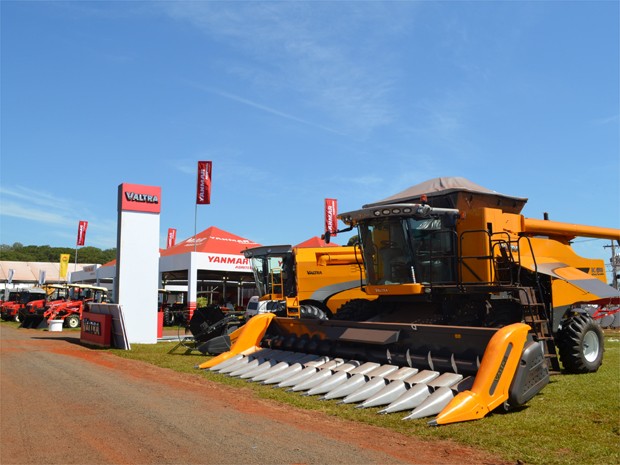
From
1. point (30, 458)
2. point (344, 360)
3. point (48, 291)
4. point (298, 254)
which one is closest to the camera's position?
point (30, 458)

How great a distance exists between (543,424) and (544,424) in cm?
1

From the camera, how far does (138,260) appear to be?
18188 millimetres

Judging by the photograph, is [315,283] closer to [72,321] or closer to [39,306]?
[72,321]

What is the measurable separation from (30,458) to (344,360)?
4.64 m

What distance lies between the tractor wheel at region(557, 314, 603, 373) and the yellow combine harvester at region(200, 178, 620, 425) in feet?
0.07

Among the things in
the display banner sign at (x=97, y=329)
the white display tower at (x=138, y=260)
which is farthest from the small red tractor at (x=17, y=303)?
the white display tower at (x=138, y=260)

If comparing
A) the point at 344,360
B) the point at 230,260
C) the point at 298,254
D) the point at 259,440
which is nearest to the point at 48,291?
the point at 230,260

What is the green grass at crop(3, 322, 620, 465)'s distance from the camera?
4.99 m

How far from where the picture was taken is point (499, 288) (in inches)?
332

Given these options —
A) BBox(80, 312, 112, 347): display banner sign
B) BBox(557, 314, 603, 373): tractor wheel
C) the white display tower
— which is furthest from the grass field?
the white display tower

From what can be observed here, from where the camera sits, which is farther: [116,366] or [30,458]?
[116,366]

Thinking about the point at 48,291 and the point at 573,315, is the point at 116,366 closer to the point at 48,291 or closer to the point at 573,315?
the point at 573,315

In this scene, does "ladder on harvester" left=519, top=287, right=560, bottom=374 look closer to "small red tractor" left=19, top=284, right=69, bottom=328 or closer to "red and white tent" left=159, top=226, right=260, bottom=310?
"red and white tent" left=159, top=226, right=260, bottom=310

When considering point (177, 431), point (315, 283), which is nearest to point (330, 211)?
point (315, 283)
